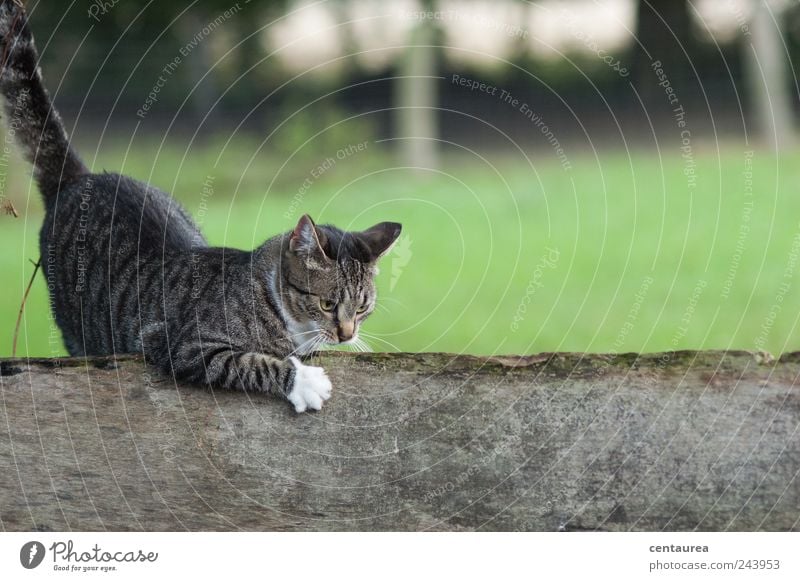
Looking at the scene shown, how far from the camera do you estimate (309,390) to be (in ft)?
10.4

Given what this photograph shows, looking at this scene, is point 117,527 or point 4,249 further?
point 4,249

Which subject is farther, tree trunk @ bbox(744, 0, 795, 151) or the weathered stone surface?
tree trunk @ bbox(744, 0, 795, 151)

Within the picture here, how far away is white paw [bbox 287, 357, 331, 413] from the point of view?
3.18m

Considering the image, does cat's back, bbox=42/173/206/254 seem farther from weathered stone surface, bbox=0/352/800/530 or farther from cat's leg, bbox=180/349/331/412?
weathered stone surface, bbox=0/352/800/530

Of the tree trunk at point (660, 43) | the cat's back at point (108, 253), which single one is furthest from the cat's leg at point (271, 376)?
the tree trunk at point (660, 43)

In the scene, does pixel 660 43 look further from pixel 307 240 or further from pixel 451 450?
pixel 451 450

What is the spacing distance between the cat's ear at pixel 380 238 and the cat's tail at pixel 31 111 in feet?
5.04

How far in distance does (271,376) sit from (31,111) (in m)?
1.79

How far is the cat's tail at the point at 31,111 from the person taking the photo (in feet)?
12.9

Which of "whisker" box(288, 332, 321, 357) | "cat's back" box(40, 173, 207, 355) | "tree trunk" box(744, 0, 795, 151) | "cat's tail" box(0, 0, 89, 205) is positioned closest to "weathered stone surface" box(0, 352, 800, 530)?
"whisker" box(288, 332, 321, 357)

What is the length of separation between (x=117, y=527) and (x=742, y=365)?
7.27ft

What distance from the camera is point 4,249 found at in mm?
9523
